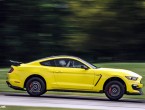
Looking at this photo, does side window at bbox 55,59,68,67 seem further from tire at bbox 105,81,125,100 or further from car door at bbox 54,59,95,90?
tire at bbox 105,81,125,100

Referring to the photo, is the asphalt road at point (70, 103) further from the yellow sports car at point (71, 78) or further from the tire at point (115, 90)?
the yellow sports car at point (71, 78)

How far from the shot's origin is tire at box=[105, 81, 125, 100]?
1491 cm

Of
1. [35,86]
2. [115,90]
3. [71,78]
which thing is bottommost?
[115,90]

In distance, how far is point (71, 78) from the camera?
50.8ft

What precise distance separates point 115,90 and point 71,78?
4.92ft

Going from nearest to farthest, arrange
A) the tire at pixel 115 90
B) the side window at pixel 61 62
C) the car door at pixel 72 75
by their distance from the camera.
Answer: the tire at pixel 115 90 < the car door at pixel 72 75 < the side window at pixel 61 62

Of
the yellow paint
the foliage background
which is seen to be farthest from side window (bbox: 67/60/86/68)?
the foliage background

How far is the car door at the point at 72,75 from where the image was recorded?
15312 millimetres

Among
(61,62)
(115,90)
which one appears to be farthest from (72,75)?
(115,90)

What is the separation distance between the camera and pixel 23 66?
15852mm

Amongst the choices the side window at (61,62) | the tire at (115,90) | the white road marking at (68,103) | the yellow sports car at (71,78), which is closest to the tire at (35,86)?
the yellow sports car at (71,78)

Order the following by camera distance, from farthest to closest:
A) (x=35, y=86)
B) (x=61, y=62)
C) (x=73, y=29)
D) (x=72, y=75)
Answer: (x=73, y=29) < (x=61, y=62) < (x=35, y=86) < (x=72, y=75)

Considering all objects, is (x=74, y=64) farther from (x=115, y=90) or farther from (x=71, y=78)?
(x=115, y=90)

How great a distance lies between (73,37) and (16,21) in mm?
5268
